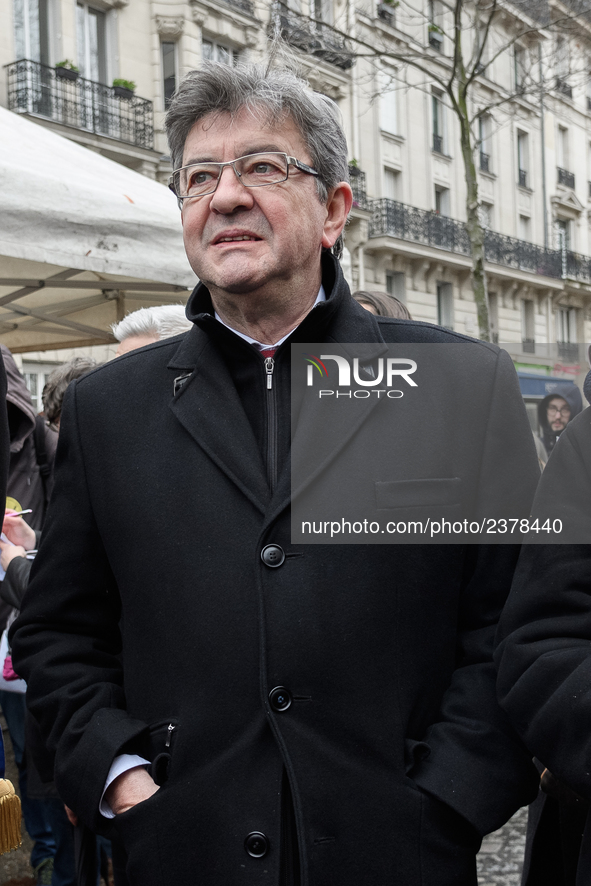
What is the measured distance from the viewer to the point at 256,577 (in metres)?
1.78

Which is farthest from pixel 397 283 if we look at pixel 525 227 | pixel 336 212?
pixel 336 212

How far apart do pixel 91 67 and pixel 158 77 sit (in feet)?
4.68

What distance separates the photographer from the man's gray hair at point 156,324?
3.42 m

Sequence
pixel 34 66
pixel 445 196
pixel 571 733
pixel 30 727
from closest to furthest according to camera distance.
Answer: pixel 571 733 → pixel 30 727 → pixel 34 66 → pixel 445 196

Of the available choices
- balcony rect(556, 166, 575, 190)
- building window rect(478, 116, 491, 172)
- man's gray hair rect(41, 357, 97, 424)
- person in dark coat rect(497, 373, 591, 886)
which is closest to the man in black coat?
person in dark coat rect(497, 373, 591, 886)

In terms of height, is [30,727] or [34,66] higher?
[34,66]

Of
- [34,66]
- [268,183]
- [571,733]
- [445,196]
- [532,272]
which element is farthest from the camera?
[532,272]

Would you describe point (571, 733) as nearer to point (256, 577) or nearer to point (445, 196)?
point (256, 577)

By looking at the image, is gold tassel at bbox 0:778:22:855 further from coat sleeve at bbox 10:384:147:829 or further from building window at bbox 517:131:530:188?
building window at bbox 517:131:530:188

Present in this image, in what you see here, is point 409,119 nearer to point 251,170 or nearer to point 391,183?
point 391,183

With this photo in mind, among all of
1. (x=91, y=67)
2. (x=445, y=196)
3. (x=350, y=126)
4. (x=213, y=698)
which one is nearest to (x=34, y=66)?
(x=91, y=67)

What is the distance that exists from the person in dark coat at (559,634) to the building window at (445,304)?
1101 inches

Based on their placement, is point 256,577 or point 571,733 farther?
point 256,577

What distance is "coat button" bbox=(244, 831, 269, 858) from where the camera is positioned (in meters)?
1.69
